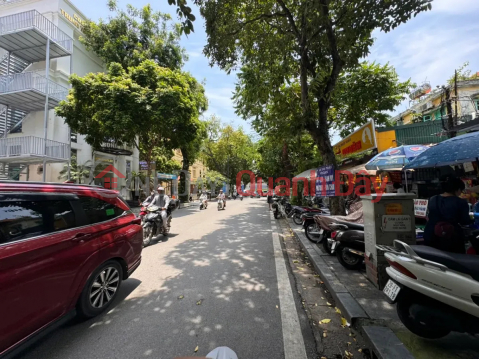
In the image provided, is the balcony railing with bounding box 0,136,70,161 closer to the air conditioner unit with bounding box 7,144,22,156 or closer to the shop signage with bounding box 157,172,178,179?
the air conditioner unit with bounding box 7,144,22,156

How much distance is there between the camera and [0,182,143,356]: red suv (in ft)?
6.47

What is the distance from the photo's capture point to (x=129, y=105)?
1252 centimetres

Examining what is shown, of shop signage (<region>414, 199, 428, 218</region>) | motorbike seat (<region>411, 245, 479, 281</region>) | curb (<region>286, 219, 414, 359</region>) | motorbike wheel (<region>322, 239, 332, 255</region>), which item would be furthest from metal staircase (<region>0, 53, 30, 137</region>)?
shop signage (<region>414, 199, 428, 218</region>)

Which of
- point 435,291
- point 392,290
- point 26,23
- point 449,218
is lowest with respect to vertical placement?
point 392,290

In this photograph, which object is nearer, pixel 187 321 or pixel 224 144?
pixel 187 321

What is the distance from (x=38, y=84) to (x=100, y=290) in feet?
49.0

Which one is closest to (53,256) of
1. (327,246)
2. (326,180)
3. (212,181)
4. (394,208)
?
(394,208)

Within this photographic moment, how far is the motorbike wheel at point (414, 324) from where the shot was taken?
228cm

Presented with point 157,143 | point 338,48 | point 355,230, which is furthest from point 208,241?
point 157,143

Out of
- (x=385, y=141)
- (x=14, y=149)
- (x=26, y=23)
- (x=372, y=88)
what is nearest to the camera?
(x=372, y=88)

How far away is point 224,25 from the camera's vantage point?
20.1 feet

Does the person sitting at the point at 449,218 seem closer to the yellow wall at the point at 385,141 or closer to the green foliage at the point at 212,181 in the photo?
the yellow wall at the point at 385,141

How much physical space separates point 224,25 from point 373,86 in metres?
6.56

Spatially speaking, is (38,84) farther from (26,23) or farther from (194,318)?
(194,318)
